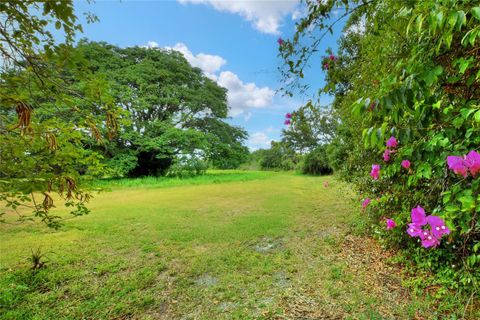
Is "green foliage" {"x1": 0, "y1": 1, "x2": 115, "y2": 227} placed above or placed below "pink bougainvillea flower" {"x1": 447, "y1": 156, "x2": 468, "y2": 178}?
above

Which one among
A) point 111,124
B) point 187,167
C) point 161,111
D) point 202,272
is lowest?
point 202,272

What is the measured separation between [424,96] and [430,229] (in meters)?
0.68

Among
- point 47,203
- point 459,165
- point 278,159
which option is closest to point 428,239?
point 459,165

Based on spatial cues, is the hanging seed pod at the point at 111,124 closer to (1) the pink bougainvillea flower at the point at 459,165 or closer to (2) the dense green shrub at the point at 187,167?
(1) the pink bougainvillea flower at the point at 459,165

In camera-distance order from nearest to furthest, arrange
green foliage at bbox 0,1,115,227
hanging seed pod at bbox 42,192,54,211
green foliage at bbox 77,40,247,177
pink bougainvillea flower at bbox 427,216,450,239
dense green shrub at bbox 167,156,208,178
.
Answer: pink bougainvillea flower at bbox 427,216,450,239 < green foliage at bbox 0,1,115,227 < hanging seed pod at bbox 42,192,54,211 < green foliage at bbox 77,40,247,177 < dense green shrub at bbox 167,156,208,178

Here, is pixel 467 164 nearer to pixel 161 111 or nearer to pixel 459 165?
pixel 459 165

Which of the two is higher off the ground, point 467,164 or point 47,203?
point 467,164

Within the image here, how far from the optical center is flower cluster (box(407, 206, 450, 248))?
1.03m

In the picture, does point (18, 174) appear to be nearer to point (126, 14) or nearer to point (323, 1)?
point (126, 14)

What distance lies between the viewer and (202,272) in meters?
2.55

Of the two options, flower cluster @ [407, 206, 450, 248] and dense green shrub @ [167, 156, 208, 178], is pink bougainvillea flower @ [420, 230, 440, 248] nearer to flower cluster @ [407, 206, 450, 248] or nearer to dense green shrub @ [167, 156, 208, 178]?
flower cluster @ [407, 206, 450, 248]

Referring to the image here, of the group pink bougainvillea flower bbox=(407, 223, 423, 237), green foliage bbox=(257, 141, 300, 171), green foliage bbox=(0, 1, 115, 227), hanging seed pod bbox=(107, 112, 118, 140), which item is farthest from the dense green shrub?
pink bougainvillea flower bbox=(407, 223, 423, 237)

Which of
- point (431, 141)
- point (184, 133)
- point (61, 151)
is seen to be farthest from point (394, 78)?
point (184, 133)

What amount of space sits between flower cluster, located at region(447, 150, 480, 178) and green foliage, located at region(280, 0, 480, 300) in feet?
0.19
